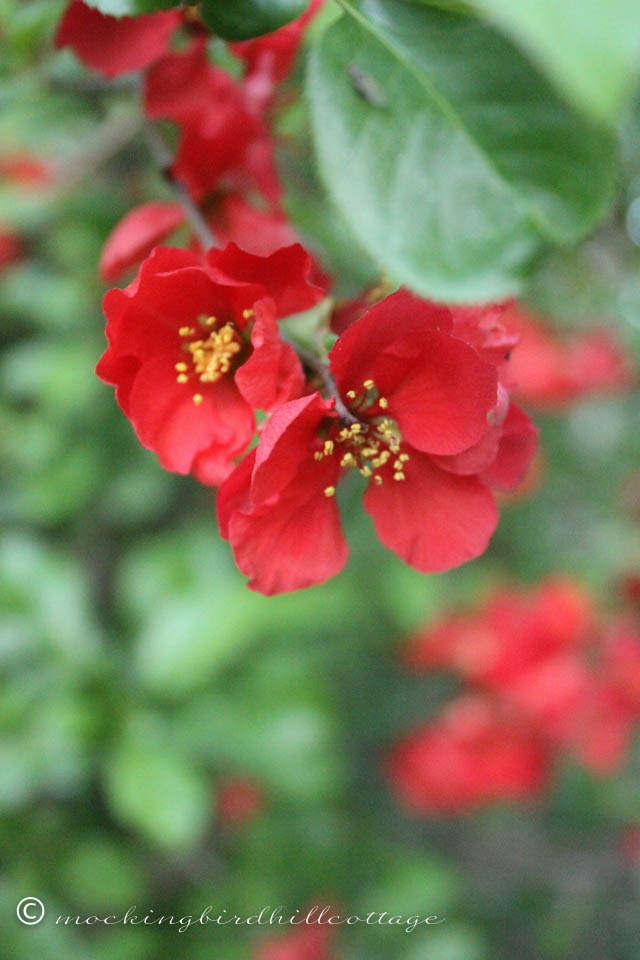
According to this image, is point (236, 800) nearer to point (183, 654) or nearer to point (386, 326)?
point (183, 654)

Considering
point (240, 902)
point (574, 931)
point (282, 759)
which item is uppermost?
point (282, 759)

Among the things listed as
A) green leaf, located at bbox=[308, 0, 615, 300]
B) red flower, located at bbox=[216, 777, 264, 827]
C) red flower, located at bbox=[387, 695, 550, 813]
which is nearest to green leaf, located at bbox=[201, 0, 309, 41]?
green leaf, located at bbox=[308, 0, 615, 300]

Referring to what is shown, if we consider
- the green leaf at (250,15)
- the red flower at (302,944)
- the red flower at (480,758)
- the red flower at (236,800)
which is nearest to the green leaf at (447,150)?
the green leaf at (250,15)

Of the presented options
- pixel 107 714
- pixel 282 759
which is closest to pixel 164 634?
pixel 107 714

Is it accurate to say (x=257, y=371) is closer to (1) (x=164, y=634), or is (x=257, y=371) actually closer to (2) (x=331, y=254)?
(1) (x=164, y=634)

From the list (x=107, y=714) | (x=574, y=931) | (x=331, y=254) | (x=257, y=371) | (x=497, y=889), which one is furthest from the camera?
(x=497, y=889)

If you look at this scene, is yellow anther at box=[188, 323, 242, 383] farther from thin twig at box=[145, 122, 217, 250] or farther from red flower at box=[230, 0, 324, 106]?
red flower at box=[230, 0, 324, 106]

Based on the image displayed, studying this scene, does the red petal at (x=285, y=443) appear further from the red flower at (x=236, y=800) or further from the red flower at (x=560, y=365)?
the red flower at (x=236, y=800)
